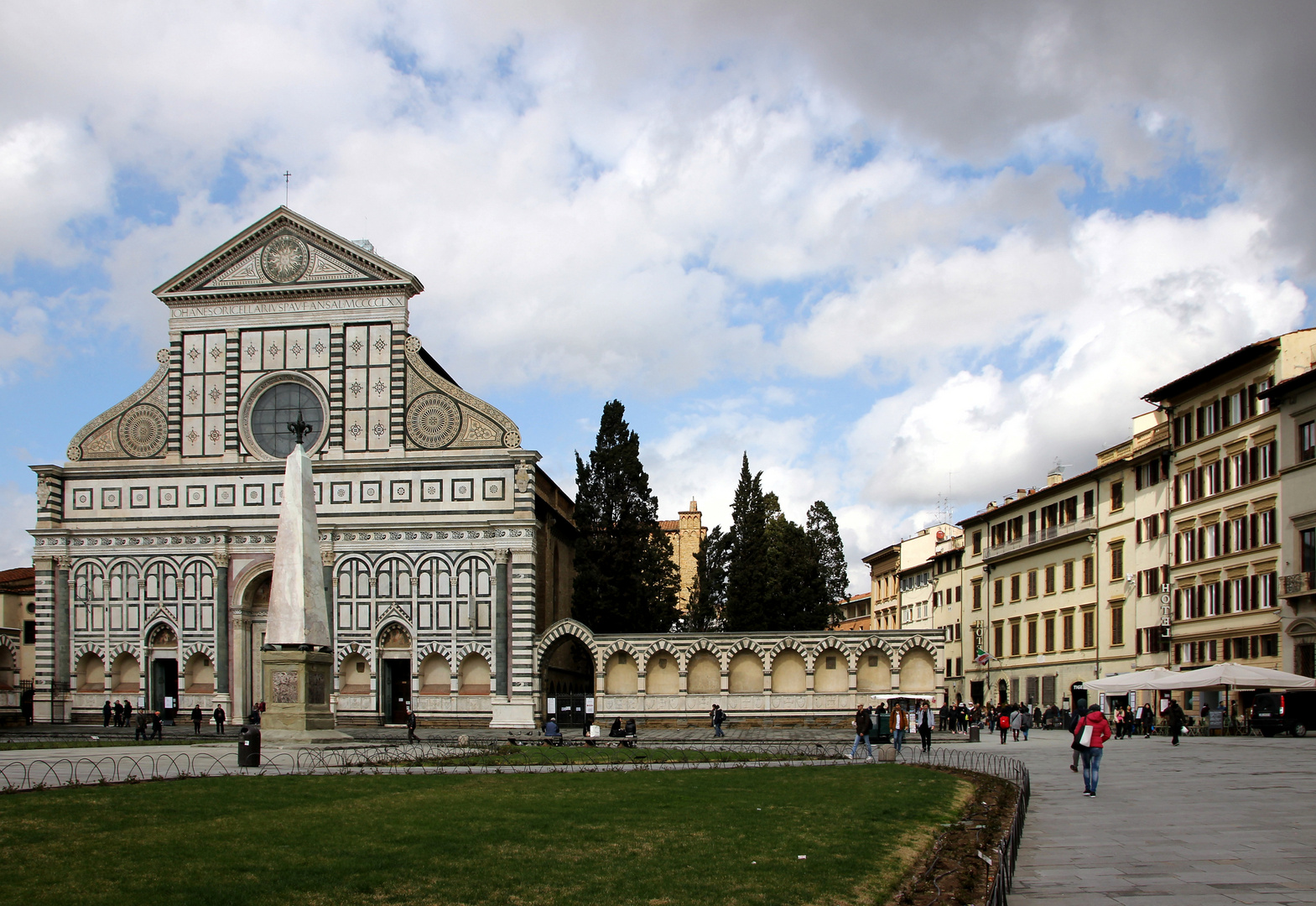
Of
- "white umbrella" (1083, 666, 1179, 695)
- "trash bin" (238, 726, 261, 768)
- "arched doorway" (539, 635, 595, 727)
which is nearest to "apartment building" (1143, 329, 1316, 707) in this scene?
"white umbrella" (1083, 666, 1179, 695)

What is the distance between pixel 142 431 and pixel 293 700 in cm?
2923

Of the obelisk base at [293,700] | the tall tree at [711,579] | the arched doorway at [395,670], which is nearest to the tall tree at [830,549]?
the tall tree at [711,579]

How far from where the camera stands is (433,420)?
186ft

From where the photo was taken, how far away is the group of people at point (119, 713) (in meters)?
52.8

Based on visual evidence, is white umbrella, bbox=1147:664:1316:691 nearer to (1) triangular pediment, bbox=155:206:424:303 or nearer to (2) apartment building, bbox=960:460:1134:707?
(2) apartment building, bbox=960:460:1134:707

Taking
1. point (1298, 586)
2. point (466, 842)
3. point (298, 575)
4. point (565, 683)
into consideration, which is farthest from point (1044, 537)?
point (466, 842)

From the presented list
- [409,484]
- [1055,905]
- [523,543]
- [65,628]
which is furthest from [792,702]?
[1055,905]

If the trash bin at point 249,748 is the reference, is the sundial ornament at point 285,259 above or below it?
above

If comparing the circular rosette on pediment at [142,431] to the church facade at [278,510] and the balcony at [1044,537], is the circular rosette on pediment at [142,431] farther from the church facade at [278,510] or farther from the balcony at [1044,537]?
the balcony at [1044,537]

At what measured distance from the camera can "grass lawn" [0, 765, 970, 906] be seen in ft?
39.8

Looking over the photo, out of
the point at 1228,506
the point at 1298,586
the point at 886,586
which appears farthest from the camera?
the point at 886,586

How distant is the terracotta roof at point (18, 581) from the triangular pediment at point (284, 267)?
79.2 feet

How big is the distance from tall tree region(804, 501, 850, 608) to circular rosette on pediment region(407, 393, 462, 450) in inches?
876

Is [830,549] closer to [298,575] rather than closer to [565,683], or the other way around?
[565,683]
